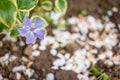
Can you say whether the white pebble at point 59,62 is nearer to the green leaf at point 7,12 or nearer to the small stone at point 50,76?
the small stone at point 50,76

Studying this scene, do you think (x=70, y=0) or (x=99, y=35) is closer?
(x=99, y=35)

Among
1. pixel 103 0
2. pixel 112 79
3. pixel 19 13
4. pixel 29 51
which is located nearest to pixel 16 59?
pixel 29 51

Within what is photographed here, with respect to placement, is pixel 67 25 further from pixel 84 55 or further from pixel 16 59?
pixel 16 59

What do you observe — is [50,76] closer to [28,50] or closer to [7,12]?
[28,50]

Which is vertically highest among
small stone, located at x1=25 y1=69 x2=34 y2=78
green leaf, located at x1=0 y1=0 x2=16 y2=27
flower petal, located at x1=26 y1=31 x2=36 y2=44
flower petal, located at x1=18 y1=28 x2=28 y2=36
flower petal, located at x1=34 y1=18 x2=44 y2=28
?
green leaf, located at x1=0 y1=0 x2=16 y2=27

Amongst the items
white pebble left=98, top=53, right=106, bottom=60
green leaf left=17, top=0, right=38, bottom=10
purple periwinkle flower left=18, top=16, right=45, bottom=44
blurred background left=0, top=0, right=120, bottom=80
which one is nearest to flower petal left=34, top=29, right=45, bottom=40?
purple periwinkle flower left=18, top=16, right=45, bottom=44

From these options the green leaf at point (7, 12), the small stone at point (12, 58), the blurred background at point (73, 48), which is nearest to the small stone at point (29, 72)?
the blurred background at point (73, 48)

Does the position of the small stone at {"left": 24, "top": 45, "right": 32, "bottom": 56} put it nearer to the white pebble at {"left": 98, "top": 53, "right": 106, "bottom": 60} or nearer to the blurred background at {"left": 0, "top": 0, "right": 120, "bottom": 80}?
the blurred background at {"left": 0, "top": 0, "right": 120, "bottom": 80}

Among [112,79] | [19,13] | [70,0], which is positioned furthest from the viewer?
[70,0]
